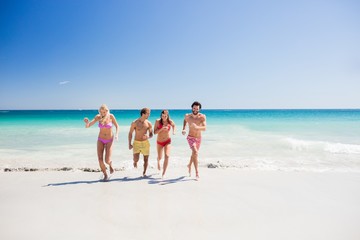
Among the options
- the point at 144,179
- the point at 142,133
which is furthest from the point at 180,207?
the point at 142,133

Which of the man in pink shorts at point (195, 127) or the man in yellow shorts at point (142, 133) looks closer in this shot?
the man in pink shorts at point (195, 127)

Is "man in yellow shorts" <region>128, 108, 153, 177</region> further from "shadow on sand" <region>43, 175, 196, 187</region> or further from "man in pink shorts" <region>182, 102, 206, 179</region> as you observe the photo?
"man in pink shorts" <region>182, 102, 206, 179</region>

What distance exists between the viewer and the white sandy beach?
3.12 metres

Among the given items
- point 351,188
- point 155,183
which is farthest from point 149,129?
point 351,188

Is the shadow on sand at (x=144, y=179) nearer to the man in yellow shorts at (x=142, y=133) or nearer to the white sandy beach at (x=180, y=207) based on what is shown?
the white sandy beach at (x=180, y=207)

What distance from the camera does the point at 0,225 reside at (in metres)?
3.26

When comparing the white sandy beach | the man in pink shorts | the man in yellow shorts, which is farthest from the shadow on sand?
the man in pink shorts

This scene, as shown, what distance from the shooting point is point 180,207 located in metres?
3.91

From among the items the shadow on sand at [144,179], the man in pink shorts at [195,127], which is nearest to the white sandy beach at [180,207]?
the shadow on sand at [144,179]

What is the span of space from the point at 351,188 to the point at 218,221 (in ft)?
11.4

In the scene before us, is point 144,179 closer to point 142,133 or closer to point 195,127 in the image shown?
point 142,133

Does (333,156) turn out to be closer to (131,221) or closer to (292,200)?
(292,200)

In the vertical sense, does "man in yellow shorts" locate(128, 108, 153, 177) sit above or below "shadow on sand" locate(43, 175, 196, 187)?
above

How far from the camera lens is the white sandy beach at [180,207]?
3.12m
